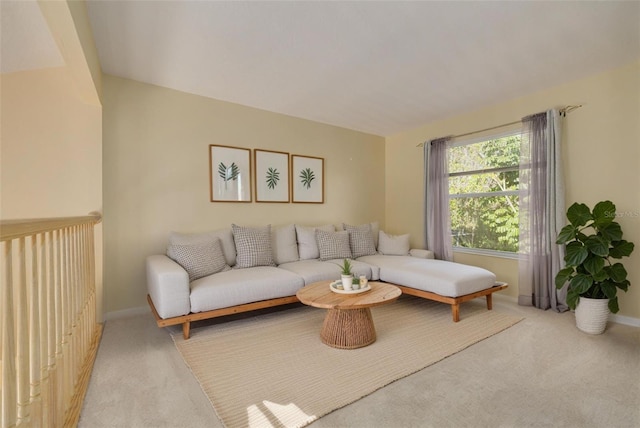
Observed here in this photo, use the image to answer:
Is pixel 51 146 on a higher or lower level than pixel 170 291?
higher

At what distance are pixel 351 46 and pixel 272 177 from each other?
2.03 meters

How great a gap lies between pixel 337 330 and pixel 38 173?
9.61 feet

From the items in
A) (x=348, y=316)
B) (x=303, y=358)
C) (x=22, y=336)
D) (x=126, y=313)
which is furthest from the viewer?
(x=126, y=313)

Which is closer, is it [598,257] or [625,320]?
[598,257]

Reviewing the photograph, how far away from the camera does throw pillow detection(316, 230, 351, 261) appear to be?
391 centimetres

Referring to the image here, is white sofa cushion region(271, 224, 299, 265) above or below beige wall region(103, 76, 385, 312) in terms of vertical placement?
below

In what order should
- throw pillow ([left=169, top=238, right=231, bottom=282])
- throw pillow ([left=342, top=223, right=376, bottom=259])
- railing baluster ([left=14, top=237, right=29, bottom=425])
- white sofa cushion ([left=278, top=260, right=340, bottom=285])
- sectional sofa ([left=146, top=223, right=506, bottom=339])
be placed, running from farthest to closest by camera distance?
throw pillow ([left=342, top=223, right=376, bottom=259]), white sofa cushion ([left=278, top=260, right=340, bottom=285]), throw pillow ([left=169, top=238, right=231, bottom=282]), sectional sofa ([left=146, top=223, right=506, bottom=339]), railing baluster ([left=14, top=237, right=29, bottom=425])

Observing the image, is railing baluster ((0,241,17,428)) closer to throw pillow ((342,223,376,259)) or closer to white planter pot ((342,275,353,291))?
white planter pot ((342,275,353,291))

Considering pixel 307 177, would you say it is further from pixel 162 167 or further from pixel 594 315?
pixel 594 315

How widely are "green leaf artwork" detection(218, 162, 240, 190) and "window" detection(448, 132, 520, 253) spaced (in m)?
2.93

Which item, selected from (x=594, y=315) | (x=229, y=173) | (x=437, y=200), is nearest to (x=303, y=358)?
(x=229, y=173)

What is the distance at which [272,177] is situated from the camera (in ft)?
13.4

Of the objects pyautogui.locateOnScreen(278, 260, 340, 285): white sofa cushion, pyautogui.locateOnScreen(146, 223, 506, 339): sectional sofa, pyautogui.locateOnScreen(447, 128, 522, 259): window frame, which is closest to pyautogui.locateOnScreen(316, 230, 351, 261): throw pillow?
pyautogui.locateOnScreen(146, 223, 506, 339): sectional sofa

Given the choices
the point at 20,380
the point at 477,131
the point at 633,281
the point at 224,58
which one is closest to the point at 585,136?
the point at 477,131
